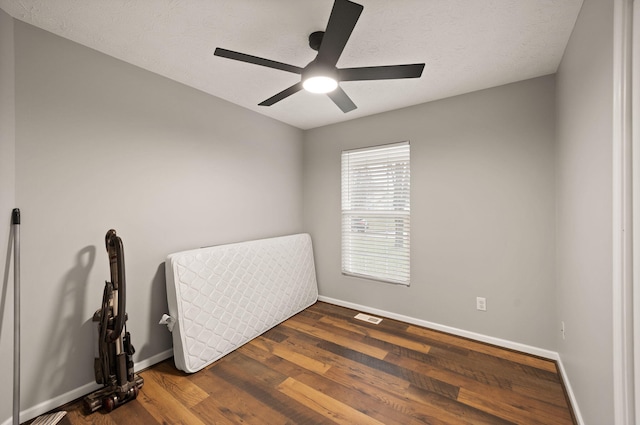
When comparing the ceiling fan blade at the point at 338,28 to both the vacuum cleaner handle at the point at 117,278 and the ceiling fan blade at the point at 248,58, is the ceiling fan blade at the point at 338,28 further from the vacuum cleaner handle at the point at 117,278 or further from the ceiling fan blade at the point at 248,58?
the vacuum cleaner handle at the point at 117,278

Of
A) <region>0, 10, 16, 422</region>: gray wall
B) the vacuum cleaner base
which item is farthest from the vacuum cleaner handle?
<region>0, 10, 16, 422</region>: gray wall

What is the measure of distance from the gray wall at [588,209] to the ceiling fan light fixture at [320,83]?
51.3 inches

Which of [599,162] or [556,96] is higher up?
[556,96]

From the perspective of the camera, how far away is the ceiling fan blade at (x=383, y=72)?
58.9 inches

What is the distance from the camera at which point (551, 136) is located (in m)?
2.21

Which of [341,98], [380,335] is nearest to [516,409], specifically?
[380,335]

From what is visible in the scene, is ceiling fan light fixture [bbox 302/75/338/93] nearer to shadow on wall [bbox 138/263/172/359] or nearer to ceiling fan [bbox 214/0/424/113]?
ceiling fan [bbox 214/0/424/113]

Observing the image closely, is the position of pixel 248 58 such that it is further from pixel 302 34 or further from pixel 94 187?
pixel 94 187

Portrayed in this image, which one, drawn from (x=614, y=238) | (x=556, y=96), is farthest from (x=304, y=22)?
(x=556, y=96)

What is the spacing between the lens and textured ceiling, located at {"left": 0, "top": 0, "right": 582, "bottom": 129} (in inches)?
58.1

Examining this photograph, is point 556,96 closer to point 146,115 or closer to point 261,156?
point 261,156

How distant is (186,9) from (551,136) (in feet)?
9.45

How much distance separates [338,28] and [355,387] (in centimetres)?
229

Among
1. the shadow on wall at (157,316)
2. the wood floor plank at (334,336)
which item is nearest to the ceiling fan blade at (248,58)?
the shadow on wall at (157,316)
